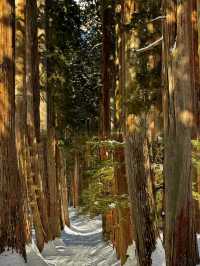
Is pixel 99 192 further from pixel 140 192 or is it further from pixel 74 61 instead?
pixel 74 61

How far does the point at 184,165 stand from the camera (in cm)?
783

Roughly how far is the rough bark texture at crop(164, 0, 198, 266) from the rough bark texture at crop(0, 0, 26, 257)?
266 centimetres

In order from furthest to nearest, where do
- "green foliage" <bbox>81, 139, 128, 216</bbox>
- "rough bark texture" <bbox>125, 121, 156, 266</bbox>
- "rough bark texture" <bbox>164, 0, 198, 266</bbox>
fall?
1. "green foliage" <bbox>81, 139, 128, 216</bbox>
2. "rough bark texture" <bbox>125, 121, 156, 266</bbox>
3. "rough bark texture" <bbox>164, 0, 198, 266</bbox>

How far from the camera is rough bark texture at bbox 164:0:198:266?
7.66 metres

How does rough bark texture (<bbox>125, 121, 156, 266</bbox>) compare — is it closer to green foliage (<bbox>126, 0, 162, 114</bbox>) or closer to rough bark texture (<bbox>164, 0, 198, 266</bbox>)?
green foliage (<bbox>126, 0, 162, 114</bbox>)

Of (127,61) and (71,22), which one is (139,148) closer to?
(127,61)

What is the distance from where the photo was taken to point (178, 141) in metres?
7.89

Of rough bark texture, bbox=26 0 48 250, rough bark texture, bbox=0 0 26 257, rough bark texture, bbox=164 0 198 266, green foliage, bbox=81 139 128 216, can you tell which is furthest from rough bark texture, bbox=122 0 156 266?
rough bark texture, bbox=26 0 48 250

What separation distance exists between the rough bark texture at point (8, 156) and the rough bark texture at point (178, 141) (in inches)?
105

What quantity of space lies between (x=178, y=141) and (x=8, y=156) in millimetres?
3000

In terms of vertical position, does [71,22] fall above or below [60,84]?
above

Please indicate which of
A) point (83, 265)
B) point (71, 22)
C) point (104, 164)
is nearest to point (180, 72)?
point (104, 164)

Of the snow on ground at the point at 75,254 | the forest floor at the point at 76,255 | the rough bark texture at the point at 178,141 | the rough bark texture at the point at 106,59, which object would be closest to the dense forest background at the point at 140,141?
the rough bark texture at the point at 178,141

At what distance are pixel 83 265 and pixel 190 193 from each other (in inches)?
303
